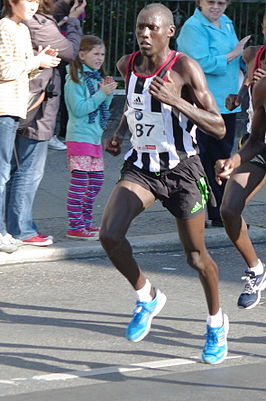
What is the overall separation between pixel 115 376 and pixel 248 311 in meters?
1.76

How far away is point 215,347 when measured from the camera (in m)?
6.67

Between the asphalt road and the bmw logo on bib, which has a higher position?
the bmw logo on bib

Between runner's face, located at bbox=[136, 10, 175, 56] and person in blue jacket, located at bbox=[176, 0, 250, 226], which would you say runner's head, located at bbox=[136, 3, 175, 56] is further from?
person in blue jacket, located at bbox=[176, 0, 250, 226]

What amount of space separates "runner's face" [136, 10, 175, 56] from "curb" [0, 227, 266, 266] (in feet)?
9.37

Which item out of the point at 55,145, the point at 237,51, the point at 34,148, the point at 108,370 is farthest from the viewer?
the point at 55,145

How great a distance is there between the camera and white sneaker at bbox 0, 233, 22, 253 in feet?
30.1

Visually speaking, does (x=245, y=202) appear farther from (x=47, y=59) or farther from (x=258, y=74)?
(x=47, y=59)

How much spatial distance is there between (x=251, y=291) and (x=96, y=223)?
2966 millimetres

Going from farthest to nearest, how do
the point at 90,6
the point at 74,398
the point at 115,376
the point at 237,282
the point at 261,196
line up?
the point at 90,6 → the point at 261,196 → the point at 237,282 → the point at 115,376 → the point at 74,398

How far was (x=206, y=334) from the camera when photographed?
22.2 ft

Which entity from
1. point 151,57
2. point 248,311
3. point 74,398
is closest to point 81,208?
point 248,311

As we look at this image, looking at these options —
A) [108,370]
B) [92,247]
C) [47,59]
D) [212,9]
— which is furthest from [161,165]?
[212,9]

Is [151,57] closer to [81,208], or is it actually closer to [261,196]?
[81,208]

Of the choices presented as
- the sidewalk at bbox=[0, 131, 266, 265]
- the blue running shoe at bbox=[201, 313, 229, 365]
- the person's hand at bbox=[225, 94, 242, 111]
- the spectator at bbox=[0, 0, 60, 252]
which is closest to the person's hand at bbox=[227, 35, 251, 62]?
the sidewalk at bbox=[0, 131, 266, 265]
